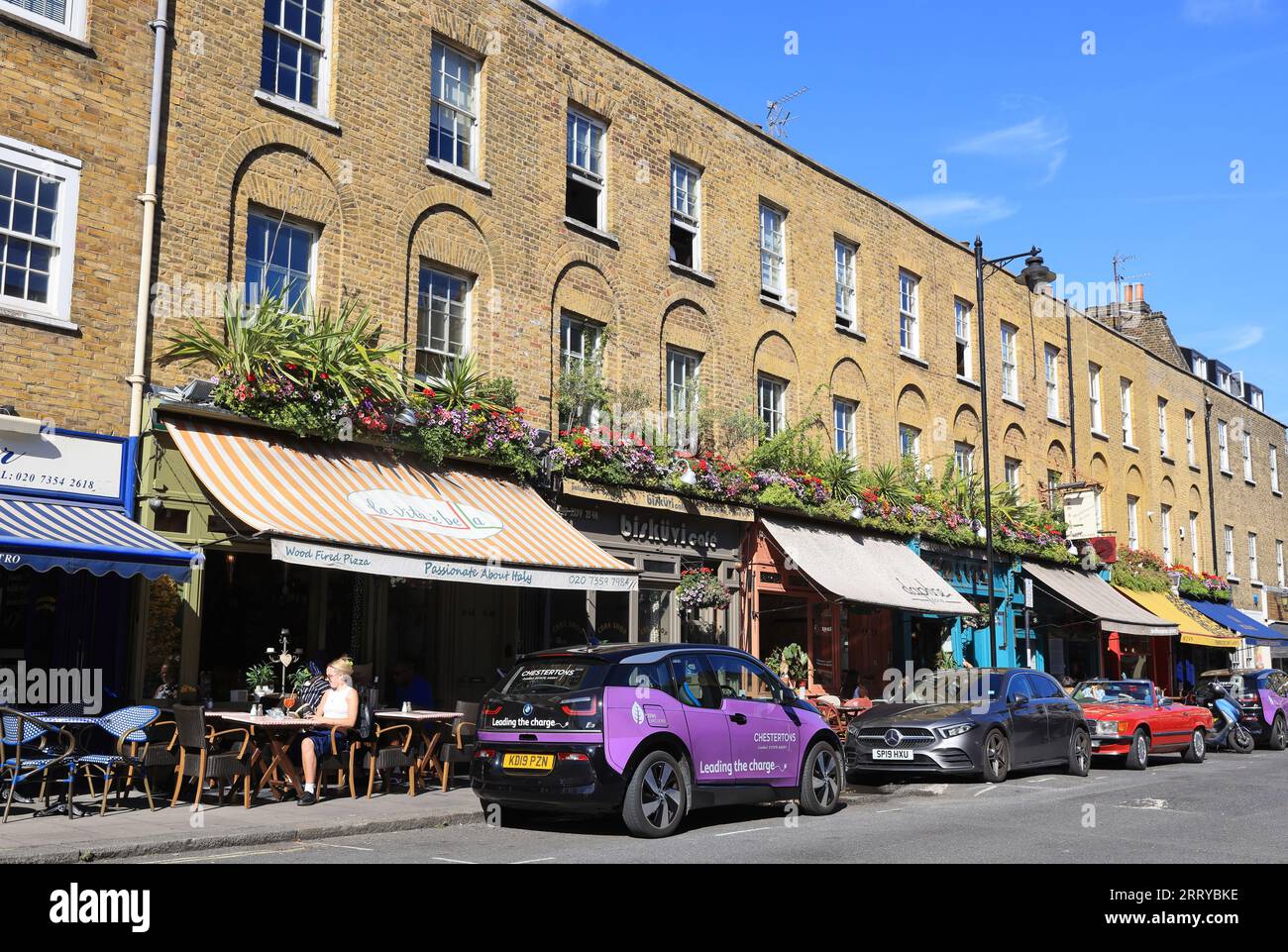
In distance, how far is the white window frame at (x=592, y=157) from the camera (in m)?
19.0

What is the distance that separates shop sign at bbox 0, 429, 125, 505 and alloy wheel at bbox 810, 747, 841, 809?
24.8ft

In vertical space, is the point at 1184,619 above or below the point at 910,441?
below

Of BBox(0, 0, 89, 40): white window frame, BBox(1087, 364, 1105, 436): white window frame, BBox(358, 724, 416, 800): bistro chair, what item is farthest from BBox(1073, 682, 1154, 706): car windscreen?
BBox(0, 0, 89, 40): white window frame

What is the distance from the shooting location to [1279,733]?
24688 millimetres

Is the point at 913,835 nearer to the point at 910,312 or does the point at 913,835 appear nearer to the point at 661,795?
the point at 661,795

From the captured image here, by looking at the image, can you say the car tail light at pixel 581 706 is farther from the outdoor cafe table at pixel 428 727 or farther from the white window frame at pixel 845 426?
the white window frame at pixel 845 426

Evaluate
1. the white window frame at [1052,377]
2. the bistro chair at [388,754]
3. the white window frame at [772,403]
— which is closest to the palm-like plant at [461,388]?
the bistro chair at [388,754]

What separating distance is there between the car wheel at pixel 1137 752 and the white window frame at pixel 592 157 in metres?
11.3

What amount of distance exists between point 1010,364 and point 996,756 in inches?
693

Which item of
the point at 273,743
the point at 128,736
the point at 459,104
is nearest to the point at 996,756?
the point at 273,743

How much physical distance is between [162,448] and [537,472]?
17.2 ft

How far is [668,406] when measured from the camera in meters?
19.9

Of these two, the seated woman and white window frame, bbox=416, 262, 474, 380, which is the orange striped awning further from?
white window frame, bbox=416, 262, 474, 380

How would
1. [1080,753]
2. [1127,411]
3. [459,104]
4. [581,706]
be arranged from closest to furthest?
[581,706]
[1080,753]
[459,104]
[1127,411]
